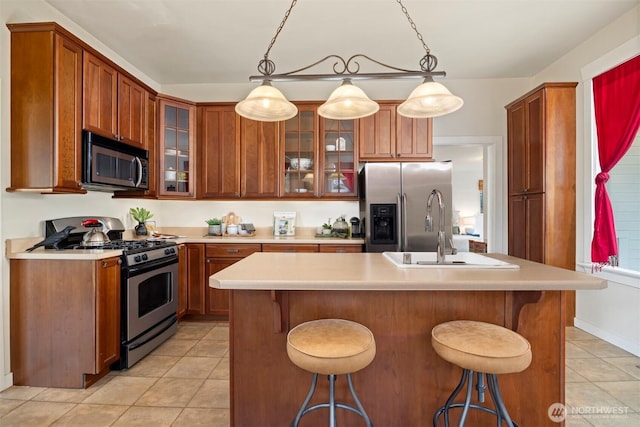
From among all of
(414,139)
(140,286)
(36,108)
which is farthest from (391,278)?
(414,139)

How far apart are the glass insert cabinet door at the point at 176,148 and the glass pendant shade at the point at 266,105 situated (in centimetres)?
206

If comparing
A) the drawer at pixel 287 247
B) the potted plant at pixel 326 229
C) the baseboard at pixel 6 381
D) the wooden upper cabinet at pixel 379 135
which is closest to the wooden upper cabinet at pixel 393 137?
the wooden upper cabinet at pixel 379 135

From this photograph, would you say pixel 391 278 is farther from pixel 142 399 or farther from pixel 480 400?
pixel 142 399

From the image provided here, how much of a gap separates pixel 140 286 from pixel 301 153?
2156 mm

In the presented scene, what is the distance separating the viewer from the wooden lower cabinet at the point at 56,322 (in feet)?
7.38

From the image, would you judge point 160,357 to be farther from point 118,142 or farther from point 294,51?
point 294,51

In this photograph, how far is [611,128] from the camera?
9.64 ft

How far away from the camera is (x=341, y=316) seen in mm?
1714

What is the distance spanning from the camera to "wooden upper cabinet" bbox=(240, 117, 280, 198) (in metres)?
3.82

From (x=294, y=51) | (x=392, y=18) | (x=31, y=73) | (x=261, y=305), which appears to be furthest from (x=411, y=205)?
(x=31, y=73)

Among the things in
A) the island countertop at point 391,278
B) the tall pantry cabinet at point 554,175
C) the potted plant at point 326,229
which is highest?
the tall pantry cabinet at point 554,175

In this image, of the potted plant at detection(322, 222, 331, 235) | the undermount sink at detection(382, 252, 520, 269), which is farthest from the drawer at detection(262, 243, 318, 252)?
the undermount sink at detection(382, 252, 520, 269)

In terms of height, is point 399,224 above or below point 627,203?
below

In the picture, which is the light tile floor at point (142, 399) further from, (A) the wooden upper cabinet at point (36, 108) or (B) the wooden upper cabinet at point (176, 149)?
(B) the wooden upper cabinet at point (176, 149)
